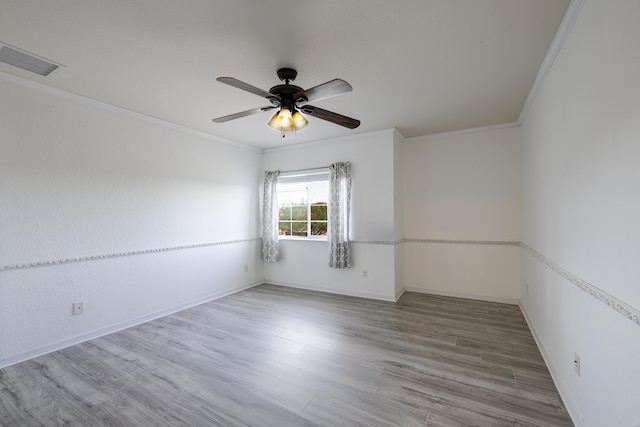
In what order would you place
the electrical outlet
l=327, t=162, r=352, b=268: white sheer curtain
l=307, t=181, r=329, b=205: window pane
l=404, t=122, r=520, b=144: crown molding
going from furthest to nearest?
1. l=307, t=181, r=329, b=205: window pane
2. l=327, t=162, r=352, b=268: white sheer curtain
3. l=404, t=122, r=520, b=144: crown molding
4. the electrical outlet

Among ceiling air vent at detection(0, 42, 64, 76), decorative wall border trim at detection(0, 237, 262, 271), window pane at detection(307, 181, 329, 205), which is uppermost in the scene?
ceiling air vent at detection(0, 42, 64, 76)

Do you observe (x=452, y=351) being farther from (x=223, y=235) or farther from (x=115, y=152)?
(x=115, y=152)

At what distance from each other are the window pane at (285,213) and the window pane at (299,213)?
0.28 feet

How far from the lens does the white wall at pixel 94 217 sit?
7.93 feet

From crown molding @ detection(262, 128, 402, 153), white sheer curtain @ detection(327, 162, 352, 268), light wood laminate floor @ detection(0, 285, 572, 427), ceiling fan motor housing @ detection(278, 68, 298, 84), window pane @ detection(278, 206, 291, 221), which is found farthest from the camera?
window pane @ detection(278, 206, 291, 221)

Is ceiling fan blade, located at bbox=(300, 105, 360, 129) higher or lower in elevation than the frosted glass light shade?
higher

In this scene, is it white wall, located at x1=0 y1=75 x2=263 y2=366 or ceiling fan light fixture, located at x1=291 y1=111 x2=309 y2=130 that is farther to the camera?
white wall, located at x1=0 y1=75 x2=263 y2=366

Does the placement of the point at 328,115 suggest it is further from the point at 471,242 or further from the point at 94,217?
the point at 471,242

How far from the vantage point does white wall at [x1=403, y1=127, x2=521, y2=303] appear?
3797 millimetres

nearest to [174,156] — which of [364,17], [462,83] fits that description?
[364,17]

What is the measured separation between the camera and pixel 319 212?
4691 mm

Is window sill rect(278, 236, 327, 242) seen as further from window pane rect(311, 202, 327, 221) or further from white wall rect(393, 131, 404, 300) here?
white wall rect(393, 131, 404, 300)

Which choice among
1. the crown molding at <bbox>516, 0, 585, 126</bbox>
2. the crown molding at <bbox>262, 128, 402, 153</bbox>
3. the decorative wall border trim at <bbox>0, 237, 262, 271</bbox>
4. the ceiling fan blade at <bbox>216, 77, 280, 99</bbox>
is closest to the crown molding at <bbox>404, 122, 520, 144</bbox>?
the crown molding at <bbox>262, 128, 402, 153</bbox>

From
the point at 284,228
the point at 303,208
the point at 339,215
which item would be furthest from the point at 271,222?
the point at 339,215
